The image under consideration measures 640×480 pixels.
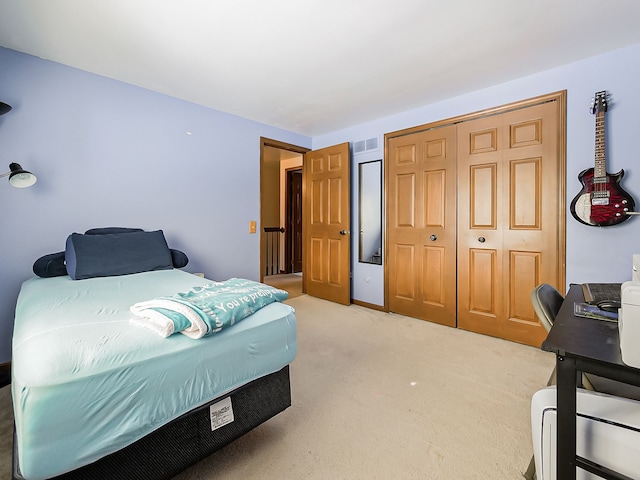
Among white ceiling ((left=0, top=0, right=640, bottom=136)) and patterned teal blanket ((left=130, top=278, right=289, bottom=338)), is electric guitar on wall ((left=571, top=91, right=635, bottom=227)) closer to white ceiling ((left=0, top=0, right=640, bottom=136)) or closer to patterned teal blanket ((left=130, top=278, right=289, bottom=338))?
white ceiling ((left=0, top=0, right=640, bottom=136))

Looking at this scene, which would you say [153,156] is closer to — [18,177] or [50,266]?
[18,177]

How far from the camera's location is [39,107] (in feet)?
7.84

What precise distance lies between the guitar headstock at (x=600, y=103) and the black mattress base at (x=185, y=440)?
2919mm

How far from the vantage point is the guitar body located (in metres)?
2.19

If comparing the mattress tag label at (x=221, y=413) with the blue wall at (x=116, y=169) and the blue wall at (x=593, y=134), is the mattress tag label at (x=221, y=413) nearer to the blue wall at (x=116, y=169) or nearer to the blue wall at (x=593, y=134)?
the blue wall at (x=116, y=169)

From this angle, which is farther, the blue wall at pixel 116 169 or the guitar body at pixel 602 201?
the blue wall at pixel 116 169

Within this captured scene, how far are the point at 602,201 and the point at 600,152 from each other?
36 cm

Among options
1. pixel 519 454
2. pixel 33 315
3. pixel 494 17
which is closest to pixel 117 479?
pixel 33 315

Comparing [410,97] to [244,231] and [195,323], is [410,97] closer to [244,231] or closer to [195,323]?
[244,231]

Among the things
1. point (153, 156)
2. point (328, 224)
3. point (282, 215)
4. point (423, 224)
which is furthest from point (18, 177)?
point (282, 215)

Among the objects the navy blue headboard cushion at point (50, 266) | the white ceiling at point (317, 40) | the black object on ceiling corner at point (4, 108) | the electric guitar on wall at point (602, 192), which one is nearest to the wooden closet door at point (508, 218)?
the electric guitar on wall at point (602, 192)

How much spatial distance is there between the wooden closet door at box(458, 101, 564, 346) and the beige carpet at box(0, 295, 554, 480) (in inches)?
12.1

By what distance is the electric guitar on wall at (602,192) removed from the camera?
2.20 meters

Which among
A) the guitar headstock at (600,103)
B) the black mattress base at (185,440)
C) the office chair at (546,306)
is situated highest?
the guitar headstock at (600,103)
